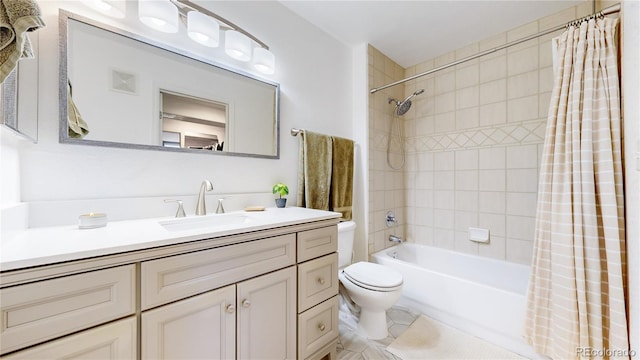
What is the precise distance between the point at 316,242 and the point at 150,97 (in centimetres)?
111

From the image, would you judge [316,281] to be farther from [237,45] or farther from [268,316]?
[237,45]

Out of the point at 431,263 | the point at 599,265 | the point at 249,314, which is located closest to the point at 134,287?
the point at 249,314

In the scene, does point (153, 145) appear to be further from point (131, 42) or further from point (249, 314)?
point (249, 314)

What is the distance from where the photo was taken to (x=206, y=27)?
4.31ft

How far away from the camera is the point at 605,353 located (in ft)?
3.88

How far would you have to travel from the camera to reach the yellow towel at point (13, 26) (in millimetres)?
578

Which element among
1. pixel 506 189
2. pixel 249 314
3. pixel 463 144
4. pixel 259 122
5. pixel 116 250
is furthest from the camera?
pixel 463 144

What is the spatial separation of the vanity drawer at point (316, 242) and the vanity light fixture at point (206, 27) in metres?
1.09

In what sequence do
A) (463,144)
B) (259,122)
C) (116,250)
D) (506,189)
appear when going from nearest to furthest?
(116,250) → (259,122) → (506,189) → (463,144)

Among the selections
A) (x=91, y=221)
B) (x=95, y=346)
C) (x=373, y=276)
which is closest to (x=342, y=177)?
(x=373, y=276)

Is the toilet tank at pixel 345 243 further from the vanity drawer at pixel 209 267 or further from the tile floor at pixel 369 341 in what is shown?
the vanity drawer at pixel 209 267

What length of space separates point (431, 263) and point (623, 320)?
1385 mm

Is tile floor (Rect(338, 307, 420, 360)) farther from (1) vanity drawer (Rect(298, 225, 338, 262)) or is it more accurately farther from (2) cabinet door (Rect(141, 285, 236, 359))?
(2) cabinet door (Rect(141, 285, 236, 359))

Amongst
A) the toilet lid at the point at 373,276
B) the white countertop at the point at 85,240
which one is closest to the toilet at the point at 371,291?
the toilet lid at the point at 373,276
